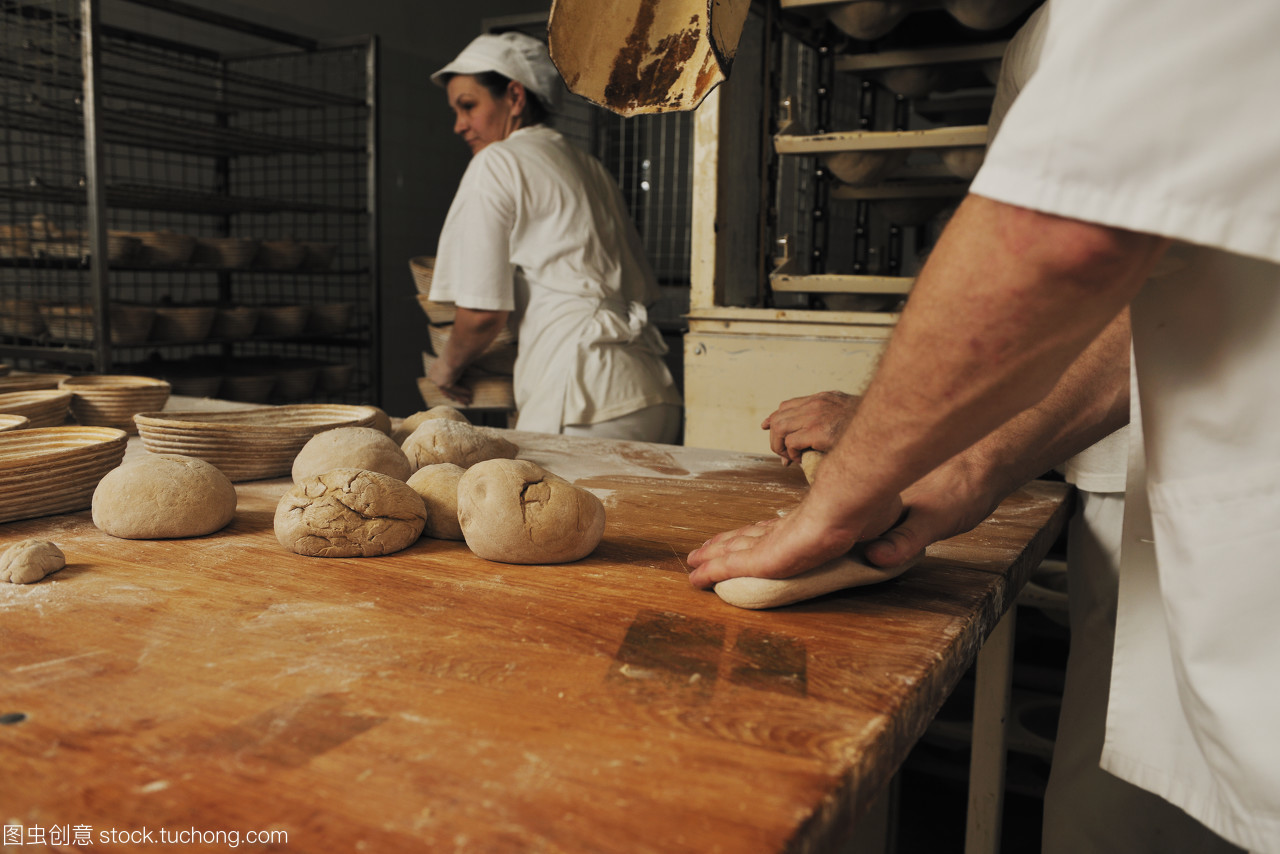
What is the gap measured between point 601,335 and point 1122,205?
215 cm

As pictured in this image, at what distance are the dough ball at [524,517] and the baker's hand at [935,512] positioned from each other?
0.95 ft

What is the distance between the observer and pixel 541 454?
5.20 ft

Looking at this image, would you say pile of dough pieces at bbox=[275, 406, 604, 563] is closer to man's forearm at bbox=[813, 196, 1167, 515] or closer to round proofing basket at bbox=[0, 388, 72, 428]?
man's forearm at bbox=[813, 196, 1167, 515]

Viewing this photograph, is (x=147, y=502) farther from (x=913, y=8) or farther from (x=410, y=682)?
(x=913, y=8)

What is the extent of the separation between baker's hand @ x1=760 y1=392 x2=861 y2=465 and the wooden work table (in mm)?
275

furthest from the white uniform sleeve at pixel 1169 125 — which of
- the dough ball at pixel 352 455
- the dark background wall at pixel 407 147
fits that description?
the dark background wall at pixel 407 147

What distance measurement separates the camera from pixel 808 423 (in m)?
1.27

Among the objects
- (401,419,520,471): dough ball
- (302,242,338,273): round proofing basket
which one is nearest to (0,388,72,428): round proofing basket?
(401,419,520,471): dough ball

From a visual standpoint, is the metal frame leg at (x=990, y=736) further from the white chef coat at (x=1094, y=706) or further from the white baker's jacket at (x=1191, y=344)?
the white baker's jacket at (x=1191, y=344)

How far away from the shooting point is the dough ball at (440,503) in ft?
3.43

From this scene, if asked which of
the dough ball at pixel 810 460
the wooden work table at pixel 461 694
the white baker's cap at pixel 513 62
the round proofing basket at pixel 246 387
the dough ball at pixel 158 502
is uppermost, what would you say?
the white baker's cap at pixel 513 62

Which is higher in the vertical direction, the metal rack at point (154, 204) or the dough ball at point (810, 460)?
the metal rack at point (154, 204)

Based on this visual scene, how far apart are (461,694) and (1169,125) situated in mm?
588

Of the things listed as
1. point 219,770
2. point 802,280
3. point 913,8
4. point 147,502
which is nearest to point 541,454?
point 147,502
